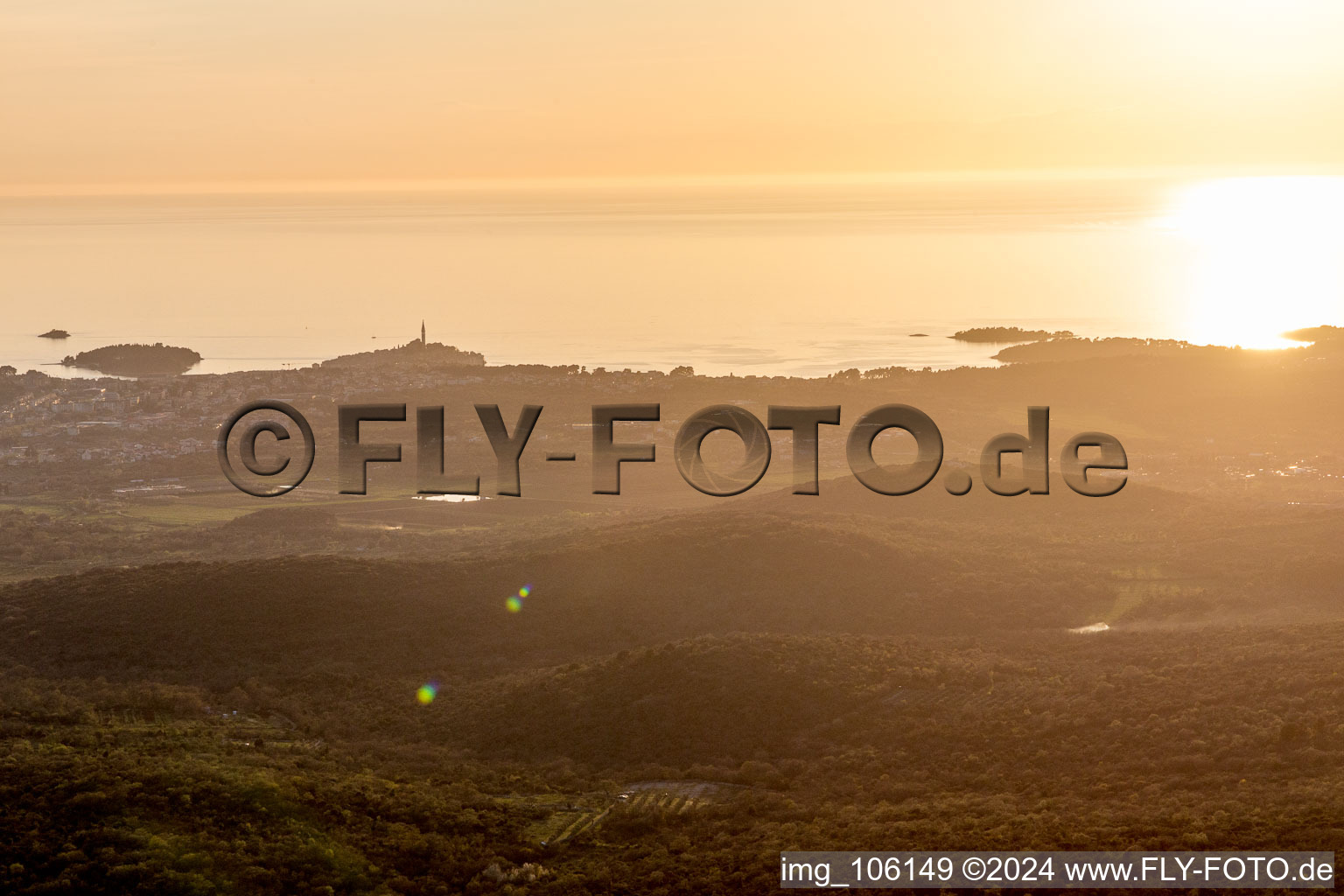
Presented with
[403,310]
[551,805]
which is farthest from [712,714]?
[403,310]

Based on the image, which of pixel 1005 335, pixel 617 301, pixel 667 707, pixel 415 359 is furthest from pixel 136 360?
pixel 667 707

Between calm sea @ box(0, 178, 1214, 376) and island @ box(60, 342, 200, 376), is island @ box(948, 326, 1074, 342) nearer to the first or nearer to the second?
calm sea @ box(0, 178, 1214, 376)

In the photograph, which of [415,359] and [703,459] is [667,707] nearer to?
[703,459]

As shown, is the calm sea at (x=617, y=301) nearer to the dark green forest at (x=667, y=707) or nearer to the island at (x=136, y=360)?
the island at (x=136, y=360)

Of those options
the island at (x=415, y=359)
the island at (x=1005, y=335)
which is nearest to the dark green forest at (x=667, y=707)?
the island at (x=415, y=359)

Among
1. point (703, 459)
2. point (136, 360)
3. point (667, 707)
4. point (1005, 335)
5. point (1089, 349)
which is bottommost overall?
point (667, 707)

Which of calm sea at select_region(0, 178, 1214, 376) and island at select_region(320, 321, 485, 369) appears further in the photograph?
calm sea at select_region(0, 178, 1214, 376)

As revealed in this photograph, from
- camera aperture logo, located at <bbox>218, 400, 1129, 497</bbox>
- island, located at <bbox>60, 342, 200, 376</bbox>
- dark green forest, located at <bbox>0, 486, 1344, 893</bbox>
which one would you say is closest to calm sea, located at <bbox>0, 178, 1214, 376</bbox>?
island, located at <bbox>60, 342, 200, 376</bbox>
